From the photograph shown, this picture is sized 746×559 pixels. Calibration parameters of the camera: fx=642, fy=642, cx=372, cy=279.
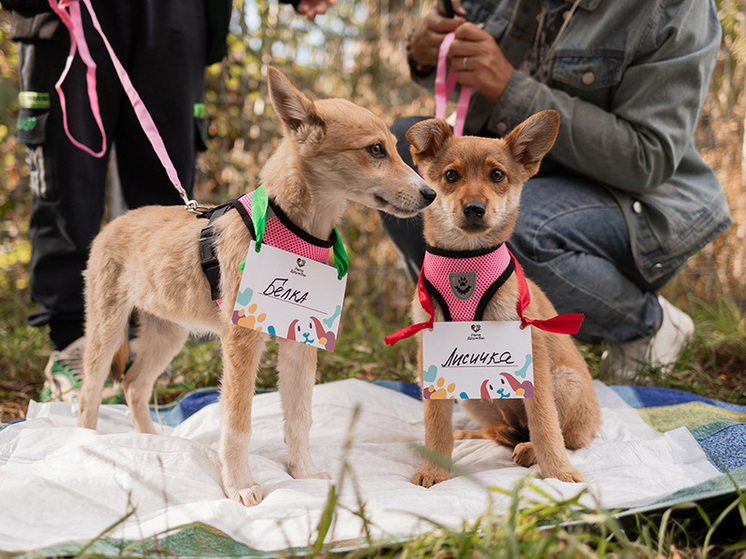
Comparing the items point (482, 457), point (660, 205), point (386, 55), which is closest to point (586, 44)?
point (660, 205)

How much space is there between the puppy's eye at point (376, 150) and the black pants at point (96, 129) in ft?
4.25

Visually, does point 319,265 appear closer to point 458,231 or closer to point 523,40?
point 458,231

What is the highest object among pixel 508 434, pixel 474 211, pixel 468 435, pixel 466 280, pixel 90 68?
pixel 90 68

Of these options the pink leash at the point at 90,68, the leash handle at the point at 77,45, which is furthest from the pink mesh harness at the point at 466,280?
the leash handle at the point at 77,45

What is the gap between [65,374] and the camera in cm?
307

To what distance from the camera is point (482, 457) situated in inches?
A: 96.2

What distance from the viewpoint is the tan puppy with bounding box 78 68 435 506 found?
207 cm

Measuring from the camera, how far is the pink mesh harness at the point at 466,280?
222 cm

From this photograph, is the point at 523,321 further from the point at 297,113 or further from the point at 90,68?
the point at 90,68

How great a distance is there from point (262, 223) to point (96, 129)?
1424 millimetres

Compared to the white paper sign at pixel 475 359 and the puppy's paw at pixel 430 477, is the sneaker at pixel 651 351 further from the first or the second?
the puppy's paw at pixel 430 477

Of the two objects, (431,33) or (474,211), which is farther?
(431,33)

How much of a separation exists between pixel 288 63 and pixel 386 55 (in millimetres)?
814

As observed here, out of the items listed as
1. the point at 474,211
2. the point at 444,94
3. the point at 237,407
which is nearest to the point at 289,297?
the point at 237,407
